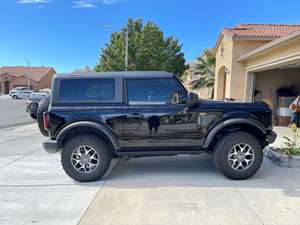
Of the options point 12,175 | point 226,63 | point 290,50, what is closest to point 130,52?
point 226,63

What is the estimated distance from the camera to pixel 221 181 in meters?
5.75

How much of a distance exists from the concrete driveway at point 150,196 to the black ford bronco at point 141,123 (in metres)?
0.46

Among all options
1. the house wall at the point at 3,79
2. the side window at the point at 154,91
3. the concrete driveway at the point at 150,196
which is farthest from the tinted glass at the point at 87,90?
the house wall at the point at 3,79

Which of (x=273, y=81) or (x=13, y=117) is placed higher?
(x=273, y=81)

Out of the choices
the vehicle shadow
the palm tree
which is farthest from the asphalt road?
the palm tree

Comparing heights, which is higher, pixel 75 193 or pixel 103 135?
pixel 103 135

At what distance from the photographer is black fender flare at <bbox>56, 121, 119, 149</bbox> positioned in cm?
565

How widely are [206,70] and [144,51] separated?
6.32 metres

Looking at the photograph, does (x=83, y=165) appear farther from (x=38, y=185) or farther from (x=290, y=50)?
(x=290, y=50)

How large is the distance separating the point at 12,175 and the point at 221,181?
13.1 feet

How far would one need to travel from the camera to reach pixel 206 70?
31172 mm

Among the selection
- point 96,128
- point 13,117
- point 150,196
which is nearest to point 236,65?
point 13,117

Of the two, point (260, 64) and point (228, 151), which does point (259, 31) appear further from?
point (228, 151)

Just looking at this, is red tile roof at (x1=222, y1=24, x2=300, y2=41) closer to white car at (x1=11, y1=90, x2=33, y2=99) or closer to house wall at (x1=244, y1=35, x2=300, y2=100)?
house wall at (x1=244, y1=35, x2=300, y2=100)
